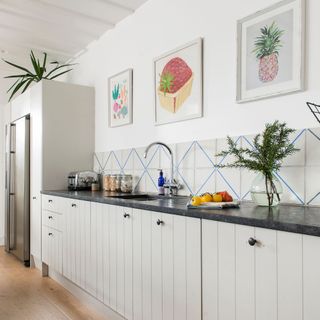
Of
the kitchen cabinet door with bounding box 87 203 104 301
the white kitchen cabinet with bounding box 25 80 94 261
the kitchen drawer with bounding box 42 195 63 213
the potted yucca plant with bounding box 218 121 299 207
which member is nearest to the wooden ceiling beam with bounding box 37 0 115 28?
the white kitchen cabinet with bounding box 25 80 94 261

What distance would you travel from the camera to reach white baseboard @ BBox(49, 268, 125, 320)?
2.30 meters

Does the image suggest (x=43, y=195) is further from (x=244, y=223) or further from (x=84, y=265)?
(x=244, y=223)

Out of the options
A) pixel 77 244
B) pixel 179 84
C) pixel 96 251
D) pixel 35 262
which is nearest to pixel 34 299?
pixel 77 244

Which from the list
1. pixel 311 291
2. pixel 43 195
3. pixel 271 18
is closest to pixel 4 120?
pixel 43 195

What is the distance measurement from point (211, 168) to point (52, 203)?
62.9 inches

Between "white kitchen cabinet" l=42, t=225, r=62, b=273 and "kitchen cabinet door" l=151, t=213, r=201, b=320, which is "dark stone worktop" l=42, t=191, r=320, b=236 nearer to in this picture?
"kitchen cabinet door" l=151, t=213, r=201, b=320

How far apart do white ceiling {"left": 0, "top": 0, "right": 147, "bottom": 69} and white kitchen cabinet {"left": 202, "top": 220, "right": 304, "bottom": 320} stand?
92.1 inches

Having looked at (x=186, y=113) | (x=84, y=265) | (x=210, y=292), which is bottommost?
(x=84, y=265)

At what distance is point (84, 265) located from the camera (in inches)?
99.6

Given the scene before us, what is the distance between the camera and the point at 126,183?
297 cm

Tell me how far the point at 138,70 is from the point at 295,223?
2.22m

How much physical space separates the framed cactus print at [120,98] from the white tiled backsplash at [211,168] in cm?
30

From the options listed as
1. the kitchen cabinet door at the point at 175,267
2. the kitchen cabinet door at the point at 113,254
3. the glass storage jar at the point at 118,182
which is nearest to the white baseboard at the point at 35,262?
the glass storage jar at the point at 118,182

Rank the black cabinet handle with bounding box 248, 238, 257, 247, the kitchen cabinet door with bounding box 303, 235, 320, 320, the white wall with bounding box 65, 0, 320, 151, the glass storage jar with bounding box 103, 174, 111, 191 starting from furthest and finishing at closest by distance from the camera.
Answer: the glass storage jar with bounding box 103, 174, 111, 191, the white wall with bounding box 65, 0, 320, 151, the black cabinet handle with bounding box 248, 238, 257, 247, the kitchen cabinet door with bounding box 303, 235, 320, 320
